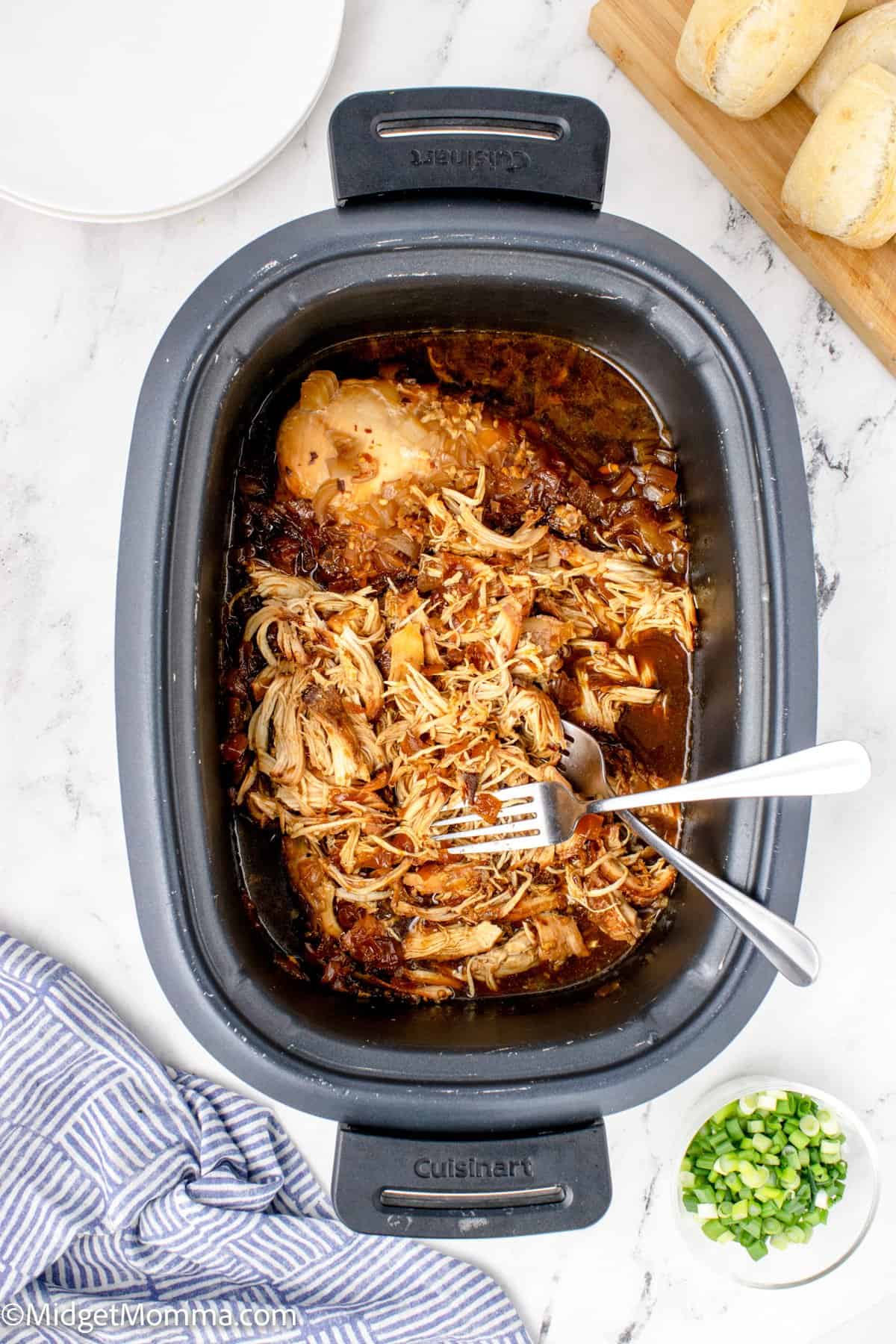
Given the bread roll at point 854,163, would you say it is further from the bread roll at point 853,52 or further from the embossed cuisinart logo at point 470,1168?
the embossed cuisinart logo at point 470,1168

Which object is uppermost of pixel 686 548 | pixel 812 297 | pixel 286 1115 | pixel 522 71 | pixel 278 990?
pixel 522 71

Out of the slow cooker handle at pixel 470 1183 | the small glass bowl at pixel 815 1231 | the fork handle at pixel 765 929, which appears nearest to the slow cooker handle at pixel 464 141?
the fork handle at pixel 765 929

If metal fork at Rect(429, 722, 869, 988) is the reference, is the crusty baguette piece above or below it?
above

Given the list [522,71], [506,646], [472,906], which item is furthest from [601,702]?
[522,71]

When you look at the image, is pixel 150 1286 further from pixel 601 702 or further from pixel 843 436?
pixel 843 436

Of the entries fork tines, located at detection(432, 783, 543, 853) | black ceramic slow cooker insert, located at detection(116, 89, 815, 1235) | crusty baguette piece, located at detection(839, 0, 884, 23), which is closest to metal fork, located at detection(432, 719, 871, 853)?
fork tines, located at detection(432, 783, 543, 853)

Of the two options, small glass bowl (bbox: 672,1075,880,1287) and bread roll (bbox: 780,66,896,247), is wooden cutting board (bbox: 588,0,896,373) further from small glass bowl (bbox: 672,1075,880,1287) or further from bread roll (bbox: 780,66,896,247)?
small glass bowl (bbox: 672,1075,880,1287)
